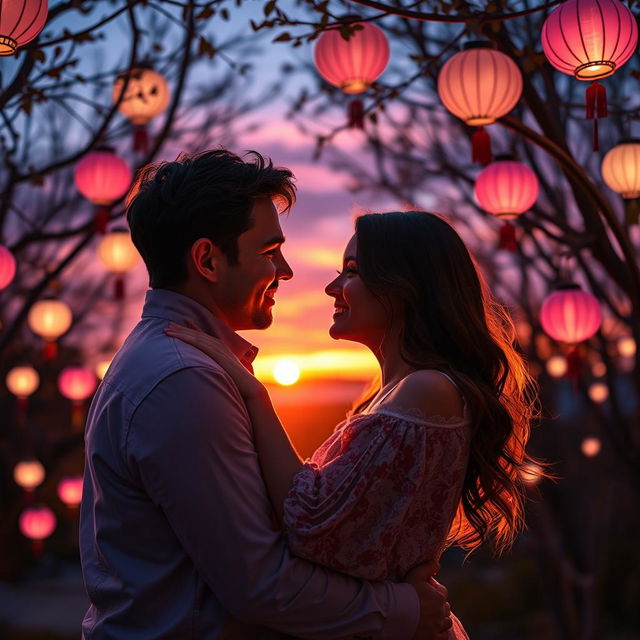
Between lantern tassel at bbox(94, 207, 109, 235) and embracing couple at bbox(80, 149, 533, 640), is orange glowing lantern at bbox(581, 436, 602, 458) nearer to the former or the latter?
lantern tassel at bbox(94, 207, 109, 235)

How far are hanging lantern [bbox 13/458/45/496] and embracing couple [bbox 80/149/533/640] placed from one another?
9.55 metres

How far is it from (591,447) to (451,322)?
10.3m

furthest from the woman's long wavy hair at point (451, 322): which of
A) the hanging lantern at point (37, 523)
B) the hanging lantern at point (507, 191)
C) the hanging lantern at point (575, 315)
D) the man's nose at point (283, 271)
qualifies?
the hanging lantern at point (37, 523)

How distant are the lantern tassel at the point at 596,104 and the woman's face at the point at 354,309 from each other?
67.1 inches

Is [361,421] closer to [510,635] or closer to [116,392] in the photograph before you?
[116,392]

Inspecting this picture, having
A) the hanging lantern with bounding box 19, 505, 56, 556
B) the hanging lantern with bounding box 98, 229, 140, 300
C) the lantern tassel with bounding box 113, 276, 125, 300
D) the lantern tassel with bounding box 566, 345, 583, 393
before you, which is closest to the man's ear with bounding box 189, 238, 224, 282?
the lantern tassel with bounding box 566, 345, 583, 393

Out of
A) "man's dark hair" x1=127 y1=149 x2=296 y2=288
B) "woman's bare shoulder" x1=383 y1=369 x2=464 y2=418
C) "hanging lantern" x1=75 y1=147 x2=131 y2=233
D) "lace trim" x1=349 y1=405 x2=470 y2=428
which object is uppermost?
"hanging lantern" x1=75 y1=147 x2=131 y2=233

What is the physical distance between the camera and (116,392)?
2.16m

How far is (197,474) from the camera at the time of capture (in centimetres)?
199

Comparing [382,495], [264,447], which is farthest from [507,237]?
[264,447]

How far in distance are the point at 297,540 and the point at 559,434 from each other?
7.41 m

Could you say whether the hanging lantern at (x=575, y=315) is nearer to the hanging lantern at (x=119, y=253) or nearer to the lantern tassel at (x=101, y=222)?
the lantern tassel at (x=101, y=222)

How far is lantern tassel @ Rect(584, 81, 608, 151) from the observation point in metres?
3.94

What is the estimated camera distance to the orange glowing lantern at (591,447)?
11556mm
